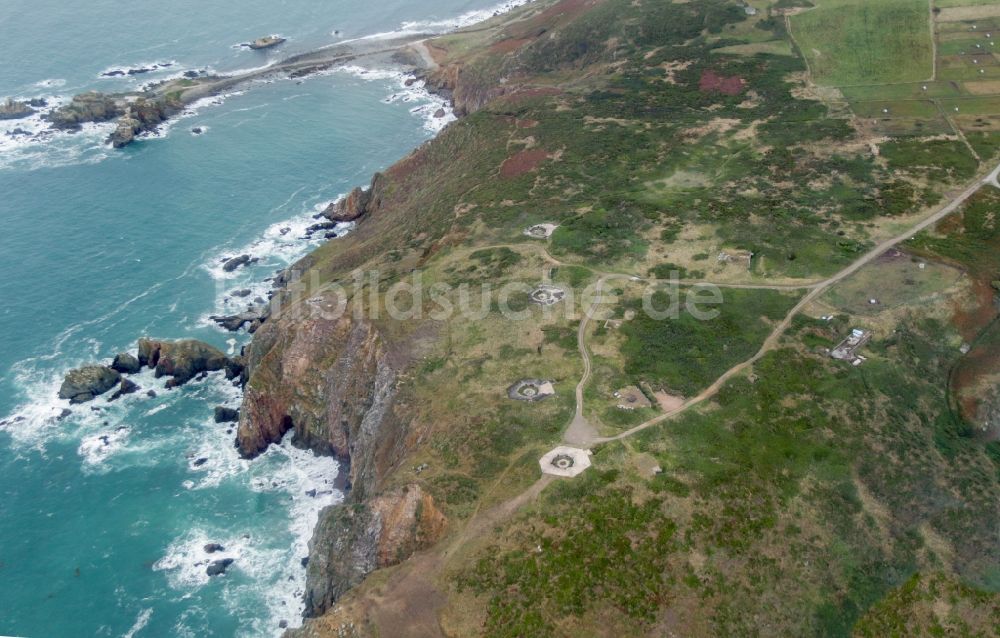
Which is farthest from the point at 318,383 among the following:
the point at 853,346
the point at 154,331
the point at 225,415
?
the point at 853,346

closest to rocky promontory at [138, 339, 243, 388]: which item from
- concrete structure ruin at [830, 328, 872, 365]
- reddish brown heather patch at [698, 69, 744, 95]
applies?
concrete structure ruin at [830, 328, 872, 365]

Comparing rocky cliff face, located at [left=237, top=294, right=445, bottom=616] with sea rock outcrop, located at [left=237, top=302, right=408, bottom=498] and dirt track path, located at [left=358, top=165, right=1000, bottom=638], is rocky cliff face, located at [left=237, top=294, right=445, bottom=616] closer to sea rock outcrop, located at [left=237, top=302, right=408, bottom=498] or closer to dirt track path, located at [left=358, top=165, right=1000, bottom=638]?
sea rock outcrop, located at [left=237, top=302, right=408, bottom=498]

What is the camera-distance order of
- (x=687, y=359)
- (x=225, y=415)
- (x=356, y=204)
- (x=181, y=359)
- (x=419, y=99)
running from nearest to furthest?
(x=687, y=359), (x=225, y=415), (x=181, y=359), (x=356, y=204), (x=419, y=99)

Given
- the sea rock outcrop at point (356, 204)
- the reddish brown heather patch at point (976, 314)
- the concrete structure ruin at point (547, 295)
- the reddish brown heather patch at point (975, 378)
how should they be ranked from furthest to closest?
the sea rock outcrop at point (356, 204)
the concrete structure ruin at point (547, 295)
the reddish brown heather patch at point (976, 314)
the reddish brown heather patch at point (975, 378)

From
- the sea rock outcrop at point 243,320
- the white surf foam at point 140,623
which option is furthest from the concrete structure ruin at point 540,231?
the white surf foam at point 140,623

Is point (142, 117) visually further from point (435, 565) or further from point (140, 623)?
point (435, 565)

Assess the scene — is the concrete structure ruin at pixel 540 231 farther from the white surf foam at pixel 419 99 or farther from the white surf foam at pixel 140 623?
the white surf foam at pixel 419 99
